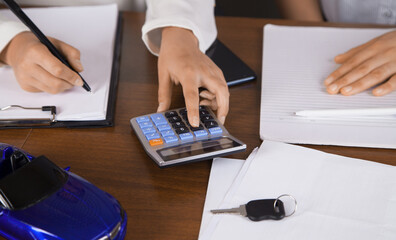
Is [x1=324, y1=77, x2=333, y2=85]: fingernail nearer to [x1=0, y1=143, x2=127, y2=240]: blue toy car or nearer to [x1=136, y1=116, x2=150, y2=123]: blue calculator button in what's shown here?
[x1=136, y1=116, x2=150, y2=123]: blue calculator button

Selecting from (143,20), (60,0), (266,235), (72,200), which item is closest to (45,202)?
(72,200)

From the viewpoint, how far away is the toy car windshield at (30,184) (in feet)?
1.37

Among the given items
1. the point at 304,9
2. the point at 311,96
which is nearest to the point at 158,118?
the point at 311,96

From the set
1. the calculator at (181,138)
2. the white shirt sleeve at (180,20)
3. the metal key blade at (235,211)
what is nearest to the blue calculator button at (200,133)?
the calculator at (181,138)

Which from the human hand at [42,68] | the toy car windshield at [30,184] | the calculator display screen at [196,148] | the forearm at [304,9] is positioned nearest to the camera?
the toy car windshield at [30,184]

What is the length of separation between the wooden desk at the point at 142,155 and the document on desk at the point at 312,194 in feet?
0.08

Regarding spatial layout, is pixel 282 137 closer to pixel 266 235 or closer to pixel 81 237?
pixel 266 235

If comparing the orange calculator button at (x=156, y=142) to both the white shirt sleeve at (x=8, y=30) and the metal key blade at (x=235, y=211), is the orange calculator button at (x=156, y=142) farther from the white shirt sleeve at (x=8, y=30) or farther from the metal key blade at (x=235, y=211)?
the white shirt sleeve at (x=8, y=30)

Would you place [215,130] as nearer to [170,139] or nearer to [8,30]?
[170,139]

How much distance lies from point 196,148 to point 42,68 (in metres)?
0.29

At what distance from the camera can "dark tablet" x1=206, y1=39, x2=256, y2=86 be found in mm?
724

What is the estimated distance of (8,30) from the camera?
0.73m

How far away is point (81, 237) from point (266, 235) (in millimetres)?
197

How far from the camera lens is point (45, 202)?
43 centimetres
